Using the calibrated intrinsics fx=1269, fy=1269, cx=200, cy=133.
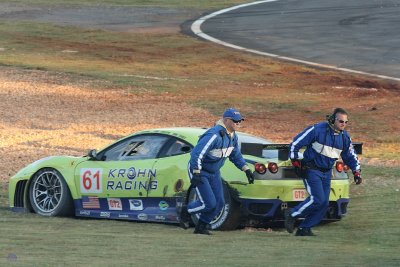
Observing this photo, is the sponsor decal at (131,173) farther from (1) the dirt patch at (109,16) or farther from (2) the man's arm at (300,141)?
(1) the dirt patch at (109,16)

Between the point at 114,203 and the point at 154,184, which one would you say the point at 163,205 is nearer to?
the point at 154,184

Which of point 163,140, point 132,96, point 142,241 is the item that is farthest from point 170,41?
point 142,241

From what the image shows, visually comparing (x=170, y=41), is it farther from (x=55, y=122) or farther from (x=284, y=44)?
(x=55, y=122)

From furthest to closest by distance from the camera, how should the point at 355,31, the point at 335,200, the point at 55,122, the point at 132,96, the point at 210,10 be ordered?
the point at 210,10 → the point at 355,31 → the point at 132,96 → the point at 55,122 → the point at 335,200

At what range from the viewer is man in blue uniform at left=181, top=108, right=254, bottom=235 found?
14.7 m

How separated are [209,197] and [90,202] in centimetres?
231

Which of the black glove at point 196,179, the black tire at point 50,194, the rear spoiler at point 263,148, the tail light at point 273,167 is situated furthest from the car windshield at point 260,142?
the black tire at point 50,194

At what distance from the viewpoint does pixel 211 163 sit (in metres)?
14.9

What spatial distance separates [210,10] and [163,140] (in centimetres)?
3163

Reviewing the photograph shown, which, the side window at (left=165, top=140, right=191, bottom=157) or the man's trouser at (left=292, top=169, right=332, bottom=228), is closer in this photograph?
the man's trouser at (left=292, top=169, right=332, bottom=228)

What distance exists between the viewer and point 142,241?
13.7 meters

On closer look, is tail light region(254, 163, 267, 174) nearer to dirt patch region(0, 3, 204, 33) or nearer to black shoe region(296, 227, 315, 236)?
black shoe region(296, 227, 315, 236)

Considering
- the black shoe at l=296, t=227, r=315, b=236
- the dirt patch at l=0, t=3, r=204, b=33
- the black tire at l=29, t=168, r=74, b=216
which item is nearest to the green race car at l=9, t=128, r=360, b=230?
the black tire at l=29, t=168, r=74, b=216

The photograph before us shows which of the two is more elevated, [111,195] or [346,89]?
[111,195]
